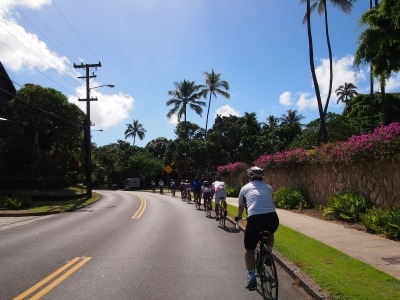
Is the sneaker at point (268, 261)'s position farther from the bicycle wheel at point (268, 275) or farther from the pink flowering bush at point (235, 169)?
the pink flowering bush at point (235, 169)

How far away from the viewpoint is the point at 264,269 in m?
6.35

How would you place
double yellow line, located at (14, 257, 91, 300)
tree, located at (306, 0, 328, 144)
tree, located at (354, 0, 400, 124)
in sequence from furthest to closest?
tree, located at (306, 0, 328, 144) → tree, located at (354, 0, 400, 124) → double yellow line, located at (14, 257, 91, 300)

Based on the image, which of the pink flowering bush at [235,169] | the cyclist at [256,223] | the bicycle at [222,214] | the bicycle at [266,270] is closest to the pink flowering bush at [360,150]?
the bicycle at [222,214]

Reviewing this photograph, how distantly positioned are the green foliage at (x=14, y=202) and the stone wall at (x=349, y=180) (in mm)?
14892

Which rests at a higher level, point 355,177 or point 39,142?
point 39,142

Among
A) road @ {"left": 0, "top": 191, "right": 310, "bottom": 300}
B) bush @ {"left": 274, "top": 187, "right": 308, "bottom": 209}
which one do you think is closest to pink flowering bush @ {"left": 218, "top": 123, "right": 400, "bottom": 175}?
bush @ {"left": 274, "top": 187, "right": 308, "bottom": 209}

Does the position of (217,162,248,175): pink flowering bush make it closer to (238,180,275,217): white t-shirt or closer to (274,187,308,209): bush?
(274,187,308,209): bush

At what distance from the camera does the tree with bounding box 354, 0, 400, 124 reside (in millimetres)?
8711

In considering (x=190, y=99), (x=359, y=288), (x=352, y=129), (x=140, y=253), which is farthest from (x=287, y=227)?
(x=190, y=99)

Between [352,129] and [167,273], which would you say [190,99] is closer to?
[352,129]

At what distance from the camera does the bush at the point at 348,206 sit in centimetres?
1403

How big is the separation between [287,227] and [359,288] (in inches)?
297

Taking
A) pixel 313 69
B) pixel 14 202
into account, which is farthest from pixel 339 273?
pixel 313 69

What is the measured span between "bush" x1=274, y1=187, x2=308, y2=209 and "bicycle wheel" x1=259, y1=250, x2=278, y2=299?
14280 mm
